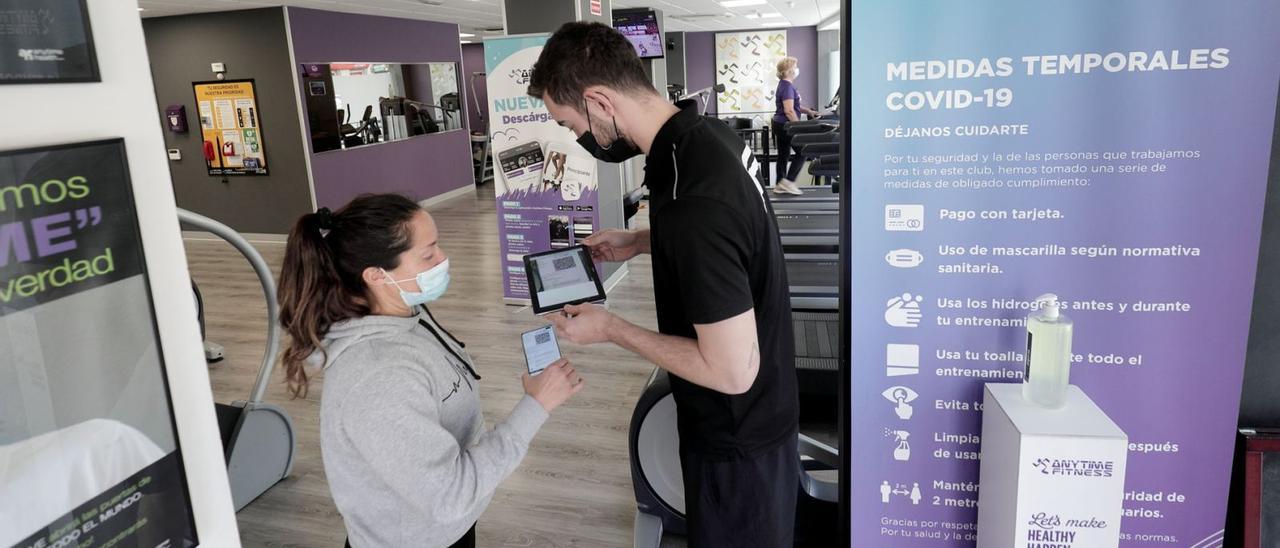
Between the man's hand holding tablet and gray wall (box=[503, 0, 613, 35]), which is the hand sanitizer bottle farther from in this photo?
gray wall (box=[503, 0, 613, 35])

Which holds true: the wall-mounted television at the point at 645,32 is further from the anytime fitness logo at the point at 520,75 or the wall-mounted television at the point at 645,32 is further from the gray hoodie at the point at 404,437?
the gray hoodie at the point at 404,437

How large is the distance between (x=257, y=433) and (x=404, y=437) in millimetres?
2238

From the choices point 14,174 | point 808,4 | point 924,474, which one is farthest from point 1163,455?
point 808,4

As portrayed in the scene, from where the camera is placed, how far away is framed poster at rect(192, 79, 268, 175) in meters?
8.43

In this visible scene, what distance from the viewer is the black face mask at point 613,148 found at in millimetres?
1721

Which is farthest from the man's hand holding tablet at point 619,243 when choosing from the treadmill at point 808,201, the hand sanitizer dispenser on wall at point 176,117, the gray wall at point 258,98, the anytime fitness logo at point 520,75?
the hand sanitizer dispenser on wall at point 176,117

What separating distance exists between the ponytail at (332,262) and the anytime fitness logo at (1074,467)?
4.55ft

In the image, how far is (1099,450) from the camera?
62.0 inches

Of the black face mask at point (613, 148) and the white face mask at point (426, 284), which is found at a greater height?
the black face mask at point (613, 148)

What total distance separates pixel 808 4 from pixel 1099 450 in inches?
457

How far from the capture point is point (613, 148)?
1813 millimetres

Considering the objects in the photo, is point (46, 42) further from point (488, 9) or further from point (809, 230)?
point (488, 9)

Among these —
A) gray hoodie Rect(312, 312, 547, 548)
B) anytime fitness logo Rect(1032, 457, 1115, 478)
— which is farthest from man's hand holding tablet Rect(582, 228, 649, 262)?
anytime fitness logo Rect(1032, 457, 1115, 478)

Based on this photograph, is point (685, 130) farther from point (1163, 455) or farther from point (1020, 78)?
point (1163, 455)
